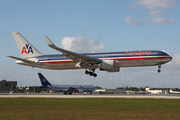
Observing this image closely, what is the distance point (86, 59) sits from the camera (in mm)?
48500

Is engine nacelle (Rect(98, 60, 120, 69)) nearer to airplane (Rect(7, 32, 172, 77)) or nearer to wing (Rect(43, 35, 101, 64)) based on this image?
airplane (Rect(7, 32, 172, 77))

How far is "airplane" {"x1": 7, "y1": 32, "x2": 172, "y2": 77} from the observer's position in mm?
46453

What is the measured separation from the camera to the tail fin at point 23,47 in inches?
2274

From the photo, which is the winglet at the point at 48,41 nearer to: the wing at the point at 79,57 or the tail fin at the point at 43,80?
the wing at the point at 79,57

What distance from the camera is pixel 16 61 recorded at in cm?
5512

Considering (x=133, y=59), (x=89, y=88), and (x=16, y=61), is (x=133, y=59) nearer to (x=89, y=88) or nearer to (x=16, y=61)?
(x=16, y=61)

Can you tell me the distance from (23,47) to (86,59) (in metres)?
19.5

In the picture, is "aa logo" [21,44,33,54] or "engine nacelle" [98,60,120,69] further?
"aa logo" [21,44,33,54]

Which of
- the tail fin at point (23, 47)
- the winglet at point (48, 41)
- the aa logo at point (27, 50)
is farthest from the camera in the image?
the aa logo at point (27, 50)

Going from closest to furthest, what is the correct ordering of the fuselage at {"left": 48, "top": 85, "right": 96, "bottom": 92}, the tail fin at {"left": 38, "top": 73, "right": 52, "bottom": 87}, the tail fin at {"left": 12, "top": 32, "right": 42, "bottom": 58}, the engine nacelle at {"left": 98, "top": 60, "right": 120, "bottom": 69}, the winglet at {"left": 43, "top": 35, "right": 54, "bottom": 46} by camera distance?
the winglet at {"left": 43, "top": 35, "right": 54, "bottom": 46}
the engine nacelle at {"left": 98, "top": 60, "right": 120, "bottom": 69}
the tail fin at {"left": 12, "top": 32, "right": 42, "bottom": 58}
the fuselage at {"left": 48, "top": 85, "right": 96, "bottom": 92}
the tail fin at {"left": 38, "top": 73, "right": 52, "bottom": 87}

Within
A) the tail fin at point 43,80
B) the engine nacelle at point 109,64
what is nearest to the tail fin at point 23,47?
the engine nacelle at point 109,64
